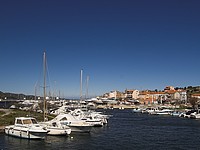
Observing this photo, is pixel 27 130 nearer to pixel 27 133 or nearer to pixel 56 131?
pixel 27 133

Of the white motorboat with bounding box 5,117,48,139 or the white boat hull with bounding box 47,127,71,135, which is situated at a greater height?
the white motorboat with bounding box 5,117,48,139

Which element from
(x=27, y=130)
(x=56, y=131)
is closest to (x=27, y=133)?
(x=27, y=130)

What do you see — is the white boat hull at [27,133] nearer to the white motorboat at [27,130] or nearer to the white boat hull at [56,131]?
the white motorboat at [27,130]

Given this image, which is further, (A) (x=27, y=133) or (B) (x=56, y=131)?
(B) (x=56, y=131)

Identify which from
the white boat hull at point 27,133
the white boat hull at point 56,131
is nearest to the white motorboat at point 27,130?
the white boat hull at point 27,133

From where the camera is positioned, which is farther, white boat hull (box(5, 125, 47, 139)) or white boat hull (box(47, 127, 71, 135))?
white boat hull (box(47, 127, 71, 135))

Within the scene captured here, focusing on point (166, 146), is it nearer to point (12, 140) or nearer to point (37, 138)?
point (37, 138)

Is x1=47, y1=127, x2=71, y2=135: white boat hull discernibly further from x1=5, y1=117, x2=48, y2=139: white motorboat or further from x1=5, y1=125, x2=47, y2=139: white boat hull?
x1=5, y1=125, x2=47, y2=139: white boat hull

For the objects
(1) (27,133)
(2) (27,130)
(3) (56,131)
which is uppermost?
(2) (27,130)

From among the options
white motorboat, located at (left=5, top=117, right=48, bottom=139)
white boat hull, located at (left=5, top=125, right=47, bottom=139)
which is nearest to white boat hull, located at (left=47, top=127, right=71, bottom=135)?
white motorboat, located at (left=5, top=117, right=48, bottom=139)

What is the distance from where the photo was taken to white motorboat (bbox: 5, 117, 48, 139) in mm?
38219

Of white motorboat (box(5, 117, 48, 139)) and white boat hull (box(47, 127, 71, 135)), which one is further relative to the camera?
white boat hull (box(47, 127, 71, 135))

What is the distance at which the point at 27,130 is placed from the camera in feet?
127

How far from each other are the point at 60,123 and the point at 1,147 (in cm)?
1309
